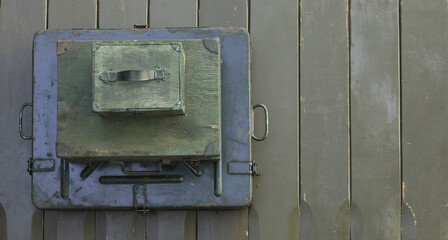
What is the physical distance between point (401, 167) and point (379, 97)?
11.3 inches

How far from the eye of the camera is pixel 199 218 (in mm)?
2525

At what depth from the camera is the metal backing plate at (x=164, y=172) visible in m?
2.42

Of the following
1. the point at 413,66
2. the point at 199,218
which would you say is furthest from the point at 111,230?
the point at 413,66

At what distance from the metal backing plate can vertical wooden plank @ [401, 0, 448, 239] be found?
0.64 metres

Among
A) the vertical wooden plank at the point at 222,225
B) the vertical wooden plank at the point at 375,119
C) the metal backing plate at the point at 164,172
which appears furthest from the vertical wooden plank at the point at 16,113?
the vertical wooden plank at the point at 375,119

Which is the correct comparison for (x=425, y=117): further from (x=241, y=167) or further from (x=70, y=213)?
(x=70, y=213)

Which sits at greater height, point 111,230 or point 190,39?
point 190,39

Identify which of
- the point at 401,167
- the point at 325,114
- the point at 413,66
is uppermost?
the point at 413,66

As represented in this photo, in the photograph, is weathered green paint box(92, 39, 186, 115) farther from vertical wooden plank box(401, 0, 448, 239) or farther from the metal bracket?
vertical wooden plank box(401, 0, 448, 239)

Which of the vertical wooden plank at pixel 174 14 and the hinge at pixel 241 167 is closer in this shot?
the hinge at pixel 241 167

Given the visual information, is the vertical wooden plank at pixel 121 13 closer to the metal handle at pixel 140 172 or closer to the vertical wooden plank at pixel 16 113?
the vertical wooden plank at pixel 16 113

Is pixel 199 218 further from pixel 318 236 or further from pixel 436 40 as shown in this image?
pixel 436 40

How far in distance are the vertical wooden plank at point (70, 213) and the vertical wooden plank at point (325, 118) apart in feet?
2.76

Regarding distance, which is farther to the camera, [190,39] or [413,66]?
[413,66]
